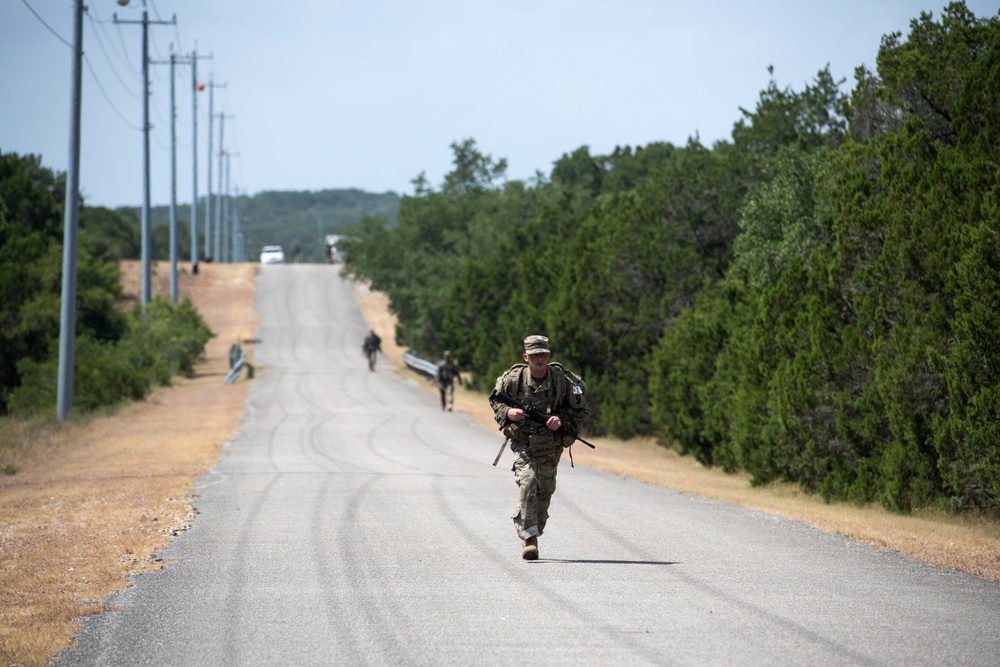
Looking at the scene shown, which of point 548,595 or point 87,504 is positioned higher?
point 548,595

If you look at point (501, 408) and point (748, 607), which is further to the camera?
point (501, 408)

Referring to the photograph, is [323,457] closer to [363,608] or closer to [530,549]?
[530,549]

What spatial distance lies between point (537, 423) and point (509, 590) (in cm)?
216

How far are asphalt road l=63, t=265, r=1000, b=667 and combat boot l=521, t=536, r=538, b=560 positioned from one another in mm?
102

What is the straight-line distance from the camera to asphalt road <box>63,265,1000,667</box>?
22.8 ft

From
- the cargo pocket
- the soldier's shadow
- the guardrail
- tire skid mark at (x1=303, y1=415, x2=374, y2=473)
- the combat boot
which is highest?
the cargo pocket

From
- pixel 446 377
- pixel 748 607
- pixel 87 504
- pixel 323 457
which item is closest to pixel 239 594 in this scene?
pixel 748 607

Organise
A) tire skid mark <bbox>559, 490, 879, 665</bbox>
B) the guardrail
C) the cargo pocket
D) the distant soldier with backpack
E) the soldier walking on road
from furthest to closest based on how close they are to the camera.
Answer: the guardrail, the distant soldier with backpack, the cargo pocket, the soldier walking on road, tire skid mark <bbox>559, 490, 879, 665</bbox>

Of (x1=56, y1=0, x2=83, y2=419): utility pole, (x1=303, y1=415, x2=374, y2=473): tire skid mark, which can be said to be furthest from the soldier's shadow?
(x1=56, y1=0, x2=83, y2=419): utility pole

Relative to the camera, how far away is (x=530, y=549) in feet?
33.8

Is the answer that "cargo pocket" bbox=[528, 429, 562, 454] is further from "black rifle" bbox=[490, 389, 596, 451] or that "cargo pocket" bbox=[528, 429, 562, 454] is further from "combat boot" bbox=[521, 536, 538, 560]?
"combat boot" bbox=[521, 536, 538, 560]

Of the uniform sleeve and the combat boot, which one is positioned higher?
the uniform sleeve

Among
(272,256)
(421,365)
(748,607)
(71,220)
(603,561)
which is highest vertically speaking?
(272,256)

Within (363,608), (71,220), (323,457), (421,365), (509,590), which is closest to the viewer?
(363,608)
